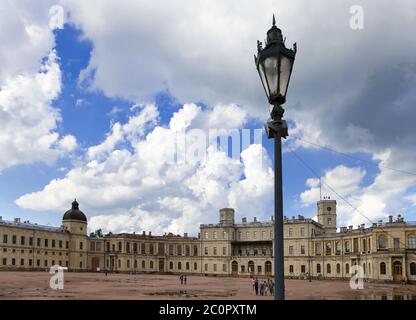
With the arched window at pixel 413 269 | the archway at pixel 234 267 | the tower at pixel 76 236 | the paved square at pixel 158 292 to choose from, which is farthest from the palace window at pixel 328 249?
the tower at pixel 76 236

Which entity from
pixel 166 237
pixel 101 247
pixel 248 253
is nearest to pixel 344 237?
pixel 248 253

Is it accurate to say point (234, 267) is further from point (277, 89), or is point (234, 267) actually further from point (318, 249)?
point (277, 89)

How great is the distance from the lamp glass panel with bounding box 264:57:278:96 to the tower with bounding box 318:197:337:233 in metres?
107

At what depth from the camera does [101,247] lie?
4333 inches

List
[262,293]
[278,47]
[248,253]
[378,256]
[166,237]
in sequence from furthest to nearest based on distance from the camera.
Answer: [166,237] < [248,253] < [378,256] < [262,293] < [278,47]

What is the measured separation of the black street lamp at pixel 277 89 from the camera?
4406 millimetres

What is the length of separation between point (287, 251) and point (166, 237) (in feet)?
107

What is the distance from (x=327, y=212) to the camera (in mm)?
108250

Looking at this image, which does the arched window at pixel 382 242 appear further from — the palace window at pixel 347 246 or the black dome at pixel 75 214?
the black dome at pixel 75 214

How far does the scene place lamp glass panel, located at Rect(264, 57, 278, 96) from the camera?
14.8 ft

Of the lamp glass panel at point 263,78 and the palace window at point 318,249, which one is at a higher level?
the lamp glass panel at point 263,78

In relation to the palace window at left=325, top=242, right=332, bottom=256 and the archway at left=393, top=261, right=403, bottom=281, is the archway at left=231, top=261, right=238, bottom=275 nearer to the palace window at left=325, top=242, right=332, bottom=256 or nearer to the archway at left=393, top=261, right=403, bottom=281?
the palace window at left=325, top=242, right=332, bottom=256

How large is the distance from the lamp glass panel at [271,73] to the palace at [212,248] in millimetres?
74156
